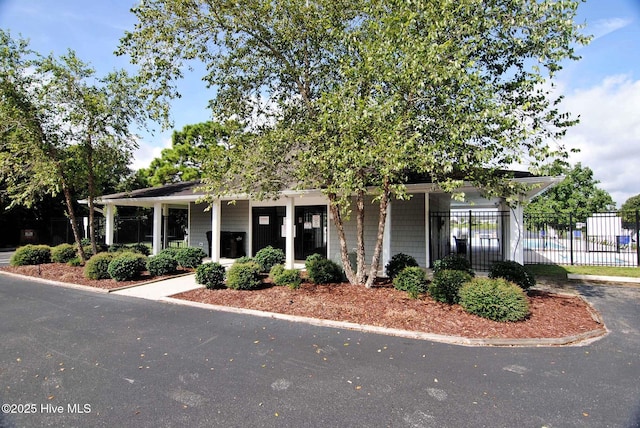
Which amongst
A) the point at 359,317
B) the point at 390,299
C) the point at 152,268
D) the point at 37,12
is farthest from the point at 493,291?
the point at 37,12

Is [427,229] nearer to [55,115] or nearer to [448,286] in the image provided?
[448,286]

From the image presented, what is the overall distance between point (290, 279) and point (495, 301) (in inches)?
164

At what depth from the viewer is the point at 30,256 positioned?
11945 mm

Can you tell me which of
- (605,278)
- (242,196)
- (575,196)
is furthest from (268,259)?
(575,196)

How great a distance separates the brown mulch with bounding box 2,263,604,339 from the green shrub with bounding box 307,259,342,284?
244mm

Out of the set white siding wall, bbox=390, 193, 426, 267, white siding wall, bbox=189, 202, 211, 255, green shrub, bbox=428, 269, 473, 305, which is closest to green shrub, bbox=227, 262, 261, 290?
green shrub, bbox=428, 269, 473, 305

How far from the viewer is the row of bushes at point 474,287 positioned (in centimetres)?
541

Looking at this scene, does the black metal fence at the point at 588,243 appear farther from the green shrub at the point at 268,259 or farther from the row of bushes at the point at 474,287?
the green shrub at the point at 268,259

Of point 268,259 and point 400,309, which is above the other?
point 268,259

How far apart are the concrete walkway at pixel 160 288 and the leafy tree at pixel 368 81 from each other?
9.00ft

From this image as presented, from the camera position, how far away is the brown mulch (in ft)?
16.8

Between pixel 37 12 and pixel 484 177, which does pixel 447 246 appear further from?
pixel 37 12

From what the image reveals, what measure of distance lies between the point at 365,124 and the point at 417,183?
13.1 ft

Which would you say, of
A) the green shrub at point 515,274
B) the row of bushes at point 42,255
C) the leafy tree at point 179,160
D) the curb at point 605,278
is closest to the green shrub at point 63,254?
the row of bushes at point 42,255
